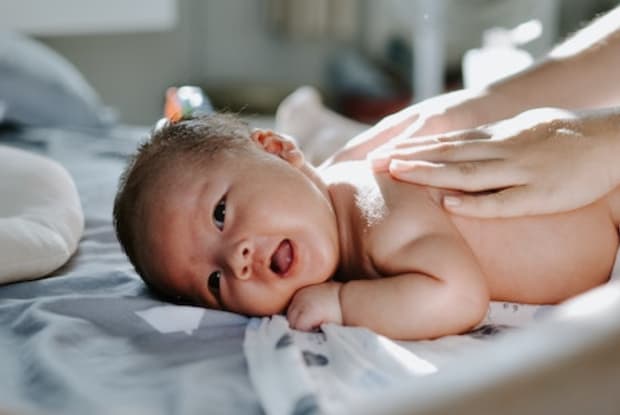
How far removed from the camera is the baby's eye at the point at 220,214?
987 mm

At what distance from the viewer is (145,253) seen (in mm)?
997

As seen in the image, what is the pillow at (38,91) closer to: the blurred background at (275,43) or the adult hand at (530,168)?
the blurred background at (275,43)

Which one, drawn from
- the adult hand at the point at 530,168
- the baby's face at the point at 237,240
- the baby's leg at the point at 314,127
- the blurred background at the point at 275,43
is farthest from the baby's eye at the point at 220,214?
the blurred background at the point at 275,43

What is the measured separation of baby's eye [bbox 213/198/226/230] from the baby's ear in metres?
0.12

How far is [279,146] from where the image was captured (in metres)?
1.12

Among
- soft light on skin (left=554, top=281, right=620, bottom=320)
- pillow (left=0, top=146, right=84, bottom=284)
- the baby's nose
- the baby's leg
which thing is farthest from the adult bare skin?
the baby's leg

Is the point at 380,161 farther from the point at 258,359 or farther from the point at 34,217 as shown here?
the point at 34,217

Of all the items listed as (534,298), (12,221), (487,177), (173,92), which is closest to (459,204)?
(487,177)

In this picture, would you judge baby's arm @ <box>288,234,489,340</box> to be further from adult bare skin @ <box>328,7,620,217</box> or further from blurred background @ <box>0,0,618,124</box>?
blurred background @ <box>0,0,618,124</box>

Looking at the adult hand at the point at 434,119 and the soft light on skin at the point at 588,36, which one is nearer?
the adult hand at the point at 434,119

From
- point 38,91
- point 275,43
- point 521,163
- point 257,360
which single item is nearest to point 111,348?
point 257,360

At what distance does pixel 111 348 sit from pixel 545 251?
1.67ft

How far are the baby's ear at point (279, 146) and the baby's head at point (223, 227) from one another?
0.05 m

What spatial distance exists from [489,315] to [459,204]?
140 millimetres
